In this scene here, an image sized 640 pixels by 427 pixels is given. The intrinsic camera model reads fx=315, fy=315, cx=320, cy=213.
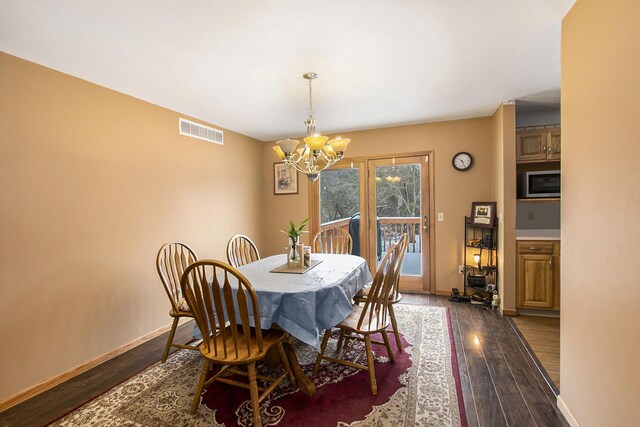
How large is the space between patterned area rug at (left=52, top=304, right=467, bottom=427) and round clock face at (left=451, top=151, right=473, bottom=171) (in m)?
2.47

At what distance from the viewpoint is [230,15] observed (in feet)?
6.01

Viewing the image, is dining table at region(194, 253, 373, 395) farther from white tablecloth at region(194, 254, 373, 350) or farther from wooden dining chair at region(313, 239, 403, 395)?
wooden dining chair at region(313, 239, 403, 395)

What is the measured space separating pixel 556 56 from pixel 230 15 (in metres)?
2.42

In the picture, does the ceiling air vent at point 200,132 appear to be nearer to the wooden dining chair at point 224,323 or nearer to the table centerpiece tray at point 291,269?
the table centerpiece tray at point 291,269

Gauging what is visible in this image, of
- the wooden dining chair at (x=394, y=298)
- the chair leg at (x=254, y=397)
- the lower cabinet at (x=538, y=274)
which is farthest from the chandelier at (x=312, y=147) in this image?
the lower cabinet at (x=538, y=274)

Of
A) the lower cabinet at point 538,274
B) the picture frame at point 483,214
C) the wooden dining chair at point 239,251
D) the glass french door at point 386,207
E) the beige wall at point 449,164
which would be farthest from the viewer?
the glass french door at point 386,207

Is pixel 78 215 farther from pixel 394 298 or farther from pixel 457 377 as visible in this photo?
pixel 457 377

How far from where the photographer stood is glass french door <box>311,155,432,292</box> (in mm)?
4438

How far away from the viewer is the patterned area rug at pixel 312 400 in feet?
6.24

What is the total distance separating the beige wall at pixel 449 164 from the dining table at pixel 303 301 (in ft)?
7.46

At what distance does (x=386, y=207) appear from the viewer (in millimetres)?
4598

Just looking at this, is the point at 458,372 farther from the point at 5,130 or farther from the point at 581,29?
the point at 5,130

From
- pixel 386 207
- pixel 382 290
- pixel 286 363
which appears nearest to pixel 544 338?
pixel 382 290

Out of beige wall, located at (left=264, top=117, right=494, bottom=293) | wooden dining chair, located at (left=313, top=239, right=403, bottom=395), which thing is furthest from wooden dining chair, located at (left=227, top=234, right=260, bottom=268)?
beige wall, located at (left=264, top=117, right=494, bottom=293)
